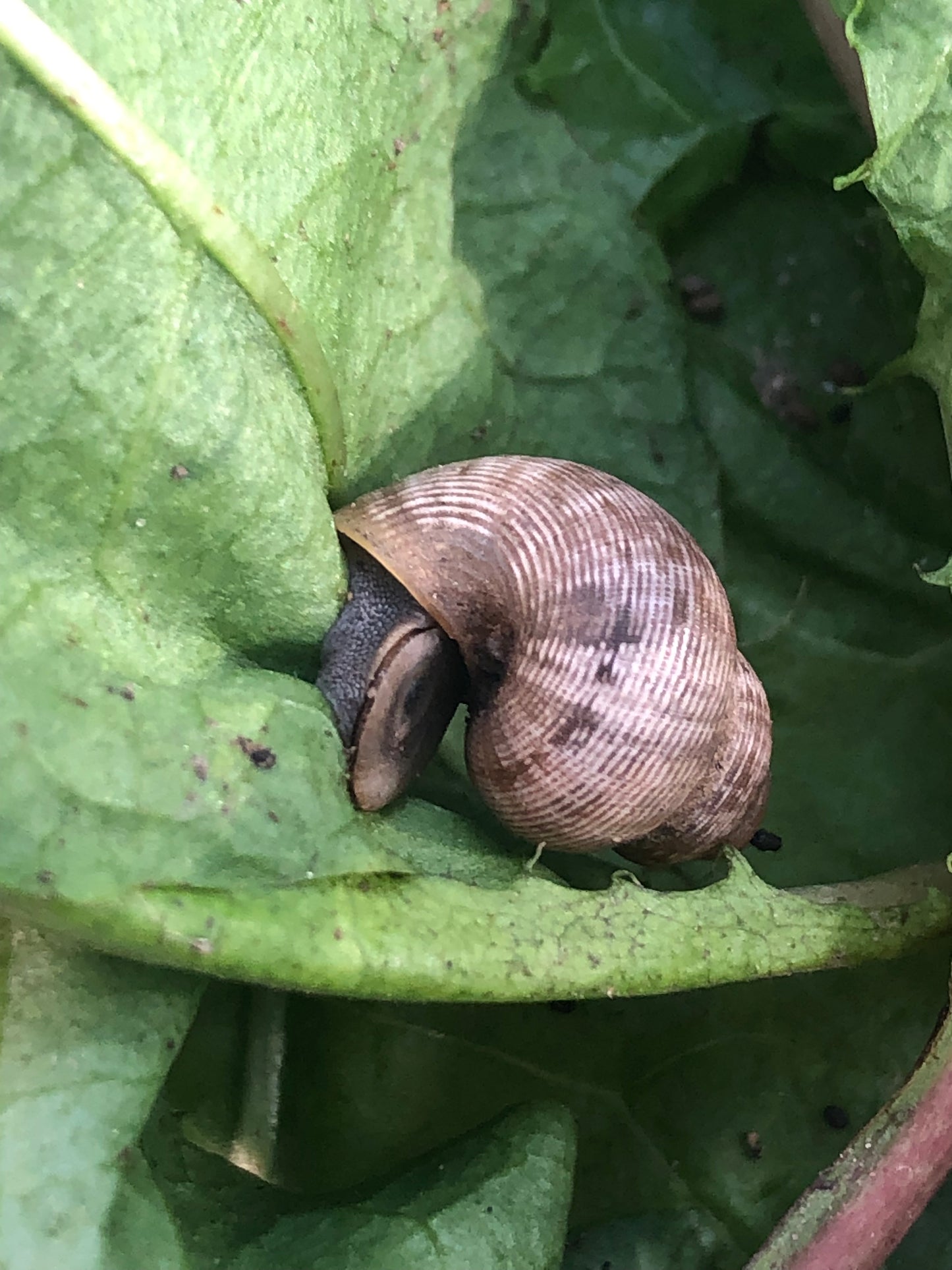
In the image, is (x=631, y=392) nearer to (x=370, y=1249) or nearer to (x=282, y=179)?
(x=282, y=179)

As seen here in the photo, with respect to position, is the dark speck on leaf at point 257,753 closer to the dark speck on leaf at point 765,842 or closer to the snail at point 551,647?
the snail at point 551,647

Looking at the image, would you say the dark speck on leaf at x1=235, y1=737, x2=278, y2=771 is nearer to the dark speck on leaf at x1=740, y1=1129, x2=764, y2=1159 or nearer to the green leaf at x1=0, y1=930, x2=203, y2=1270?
the green leaf at x1=0, y1=930, x2=203, y2=1270

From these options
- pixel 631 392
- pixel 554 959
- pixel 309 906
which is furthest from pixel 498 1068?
pixel 631 392

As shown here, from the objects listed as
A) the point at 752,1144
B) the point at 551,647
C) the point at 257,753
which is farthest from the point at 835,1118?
the point at 257,753

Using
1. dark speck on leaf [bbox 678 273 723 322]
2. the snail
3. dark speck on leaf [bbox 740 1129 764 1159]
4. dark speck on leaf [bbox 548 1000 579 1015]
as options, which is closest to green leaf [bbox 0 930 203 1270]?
the snail

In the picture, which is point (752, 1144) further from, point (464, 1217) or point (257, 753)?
point (257, 753)
